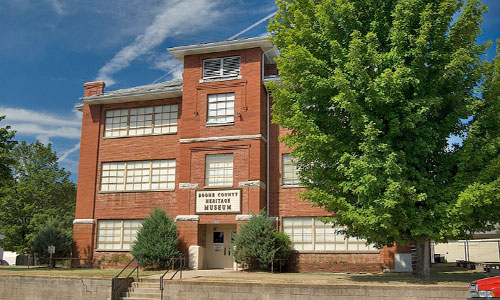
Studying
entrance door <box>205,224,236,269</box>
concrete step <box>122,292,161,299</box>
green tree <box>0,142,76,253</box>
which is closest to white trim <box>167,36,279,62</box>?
entrance door <box>205,224,236,269</box>

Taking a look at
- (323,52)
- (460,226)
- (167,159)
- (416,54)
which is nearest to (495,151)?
(460,226)

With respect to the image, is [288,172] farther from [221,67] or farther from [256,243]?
[221,67]

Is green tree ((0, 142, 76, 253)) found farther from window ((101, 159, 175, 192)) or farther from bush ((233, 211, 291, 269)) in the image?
bush ((233, 211, 291, 269))

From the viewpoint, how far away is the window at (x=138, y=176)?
27.4 metres

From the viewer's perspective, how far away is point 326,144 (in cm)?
1670

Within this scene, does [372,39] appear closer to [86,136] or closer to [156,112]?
[156,112]

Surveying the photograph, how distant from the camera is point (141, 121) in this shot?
93.8 feet

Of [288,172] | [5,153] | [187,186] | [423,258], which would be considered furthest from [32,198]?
[423,258]

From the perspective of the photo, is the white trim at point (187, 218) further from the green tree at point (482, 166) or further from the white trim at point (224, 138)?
the green tree at point (482, 166)

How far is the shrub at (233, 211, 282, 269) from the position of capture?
22562 millimetres

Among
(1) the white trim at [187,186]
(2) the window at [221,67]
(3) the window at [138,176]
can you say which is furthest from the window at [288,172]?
(3) the window at [138,176]

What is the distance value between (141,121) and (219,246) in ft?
28.5

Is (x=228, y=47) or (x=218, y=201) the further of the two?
(x=228, y=47)

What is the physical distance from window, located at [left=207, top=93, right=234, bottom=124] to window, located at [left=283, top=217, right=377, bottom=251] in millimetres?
6186
